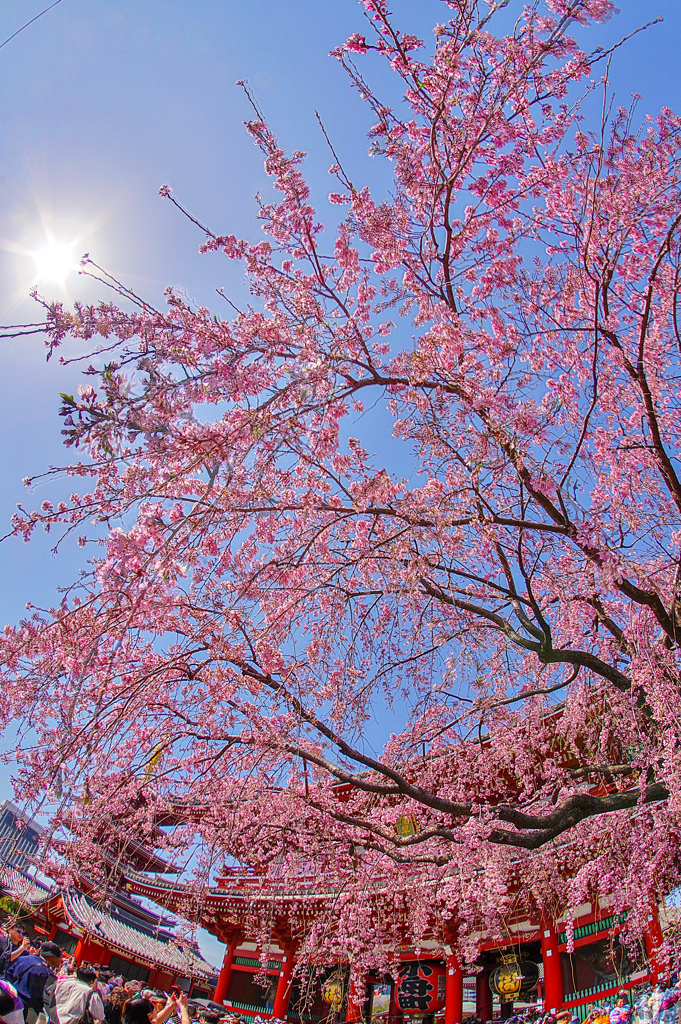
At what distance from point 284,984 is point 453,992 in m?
4.50

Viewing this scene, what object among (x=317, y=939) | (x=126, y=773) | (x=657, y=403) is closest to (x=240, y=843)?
(x=317, y=939)

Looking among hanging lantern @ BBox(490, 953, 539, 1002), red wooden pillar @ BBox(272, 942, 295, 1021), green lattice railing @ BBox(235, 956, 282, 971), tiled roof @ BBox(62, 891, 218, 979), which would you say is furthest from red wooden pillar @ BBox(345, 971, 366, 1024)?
tiled roof @ BBox(62, 891, 218, 979)

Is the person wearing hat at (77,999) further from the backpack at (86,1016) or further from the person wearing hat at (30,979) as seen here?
the person wearing hat at (30,979)

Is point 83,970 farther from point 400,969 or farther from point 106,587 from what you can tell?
point 400,969

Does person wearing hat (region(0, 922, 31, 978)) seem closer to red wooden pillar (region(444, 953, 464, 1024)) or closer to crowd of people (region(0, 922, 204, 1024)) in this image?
crowd of people (region(0, 922, 204, 1024))

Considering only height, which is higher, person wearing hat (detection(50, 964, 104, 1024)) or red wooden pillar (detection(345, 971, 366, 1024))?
person wearing hat (detection(50, 964, 104, 1024))

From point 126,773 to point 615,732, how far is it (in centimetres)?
501

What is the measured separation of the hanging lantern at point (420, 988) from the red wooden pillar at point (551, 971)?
9.55ft

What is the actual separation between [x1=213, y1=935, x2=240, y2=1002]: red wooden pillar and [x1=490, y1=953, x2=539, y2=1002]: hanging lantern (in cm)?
701

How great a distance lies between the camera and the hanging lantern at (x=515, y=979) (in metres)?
9.23

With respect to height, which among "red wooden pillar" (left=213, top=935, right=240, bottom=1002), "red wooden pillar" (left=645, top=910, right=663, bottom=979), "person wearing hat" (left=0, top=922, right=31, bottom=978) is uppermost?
"red wooden pillar" (left=645, top=910, right=663, bottom=979)

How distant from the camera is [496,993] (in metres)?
9.47

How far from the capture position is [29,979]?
192 inches

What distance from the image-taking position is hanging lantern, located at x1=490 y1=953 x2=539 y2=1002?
9.23 m
